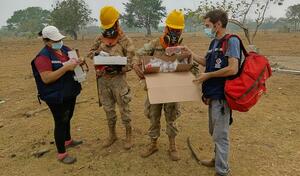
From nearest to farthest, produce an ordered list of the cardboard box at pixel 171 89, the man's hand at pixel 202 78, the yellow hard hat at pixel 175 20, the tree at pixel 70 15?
the man's hand at pixel 202 78 < the cardboard box at pixel 171 89 < the yellow hard hat at pixel 175 20 < the tree at pixel 70 15

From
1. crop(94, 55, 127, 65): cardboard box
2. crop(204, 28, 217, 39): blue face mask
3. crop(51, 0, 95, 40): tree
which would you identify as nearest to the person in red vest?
crop(94, 55, 127, 65): cardboard box

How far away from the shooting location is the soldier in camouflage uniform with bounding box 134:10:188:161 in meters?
3.71

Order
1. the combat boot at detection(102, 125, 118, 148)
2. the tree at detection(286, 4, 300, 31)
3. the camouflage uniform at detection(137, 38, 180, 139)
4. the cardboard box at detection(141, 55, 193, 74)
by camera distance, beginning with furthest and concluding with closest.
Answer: the tree at detection(286, 4, 300, 31) → the combat boot at detection(102, 125, 118, 148) → the camouflage uniform at detection(137, 38, 180, 139) → the cardboard box at detection(141, 55, 193, 74)

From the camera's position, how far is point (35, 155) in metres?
4.54

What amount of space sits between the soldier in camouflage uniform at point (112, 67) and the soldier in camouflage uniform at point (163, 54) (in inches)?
11.4

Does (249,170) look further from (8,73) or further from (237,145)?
(8,73)

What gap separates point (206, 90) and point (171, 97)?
39cm

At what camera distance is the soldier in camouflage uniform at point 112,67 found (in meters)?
3.98

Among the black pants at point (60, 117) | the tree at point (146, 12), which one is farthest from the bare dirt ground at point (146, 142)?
the tree at point (146, 12)

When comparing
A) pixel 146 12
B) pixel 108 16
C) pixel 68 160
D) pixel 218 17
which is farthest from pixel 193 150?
pixel 146 12

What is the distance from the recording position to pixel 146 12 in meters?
44.9

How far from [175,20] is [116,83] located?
1174mm

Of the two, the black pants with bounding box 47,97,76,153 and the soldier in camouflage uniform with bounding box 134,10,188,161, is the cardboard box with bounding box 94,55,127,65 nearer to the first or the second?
the soldier in camouflage uniform with bounding box 134,10,188,161

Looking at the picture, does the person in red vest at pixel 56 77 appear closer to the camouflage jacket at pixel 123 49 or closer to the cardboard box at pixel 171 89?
the camouflage jacket at pixel 123 49
